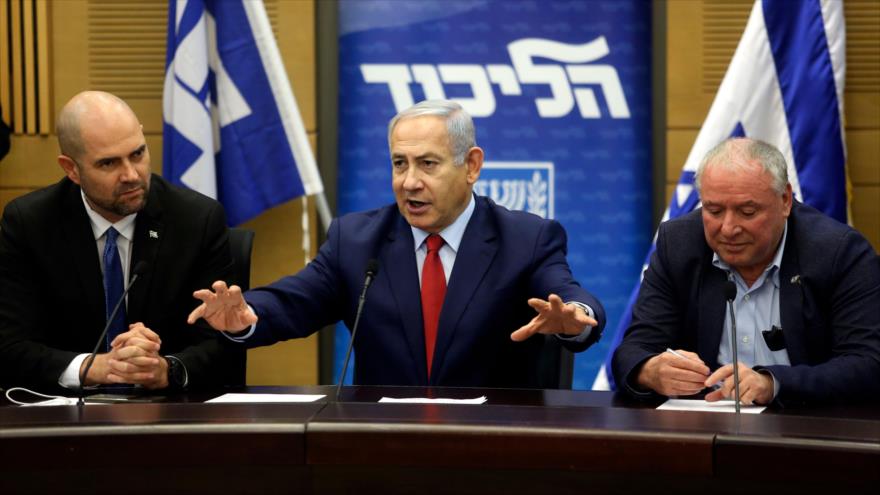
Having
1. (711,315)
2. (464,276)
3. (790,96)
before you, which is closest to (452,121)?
(464,276)

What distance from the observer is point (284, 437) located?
6.56ft

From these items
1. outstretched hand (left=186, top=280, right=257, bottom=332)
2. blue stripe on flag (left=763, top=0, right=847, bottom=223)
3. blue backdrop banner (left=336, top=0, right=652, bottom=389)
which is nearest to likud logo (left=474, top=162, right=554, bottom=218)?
blue backdrop banner (left=336, top=0, right=652, bottom=389)

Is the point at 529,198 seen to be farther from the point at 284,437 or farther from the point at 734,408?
the point at 284,437

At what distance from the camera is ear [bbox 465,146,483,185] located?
3.17 m

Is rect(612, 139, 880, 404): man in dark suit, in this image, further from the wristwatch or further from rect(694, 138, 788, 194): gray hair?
the wristwatch

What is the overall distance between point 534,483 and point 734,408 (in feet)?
2.19

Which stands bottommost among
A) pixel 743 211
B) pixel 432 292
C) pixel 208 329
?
pixel 208 329

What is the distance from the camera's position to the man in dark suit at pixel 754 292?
269cm

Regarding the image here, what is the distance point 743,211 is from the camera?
9.27 feet

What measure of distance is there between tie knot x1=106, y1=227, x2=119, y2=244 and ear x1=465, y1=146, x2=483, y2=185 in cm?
103

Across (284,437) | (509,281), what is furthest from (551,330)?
(284,437)

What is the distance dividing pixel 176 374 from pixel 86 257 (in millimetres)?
524

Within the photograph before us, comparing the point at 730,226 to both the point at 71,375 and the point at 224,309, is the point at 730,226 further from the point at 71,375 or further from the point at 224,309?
the point at 71,375

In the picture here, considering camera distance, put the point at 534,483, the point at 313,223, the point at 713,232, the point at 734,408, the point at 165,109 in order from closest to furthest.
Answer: the point at 534,483 < the point at 734,408 < the point at 713,232 < the point at 165,109 < the point at 313,223
